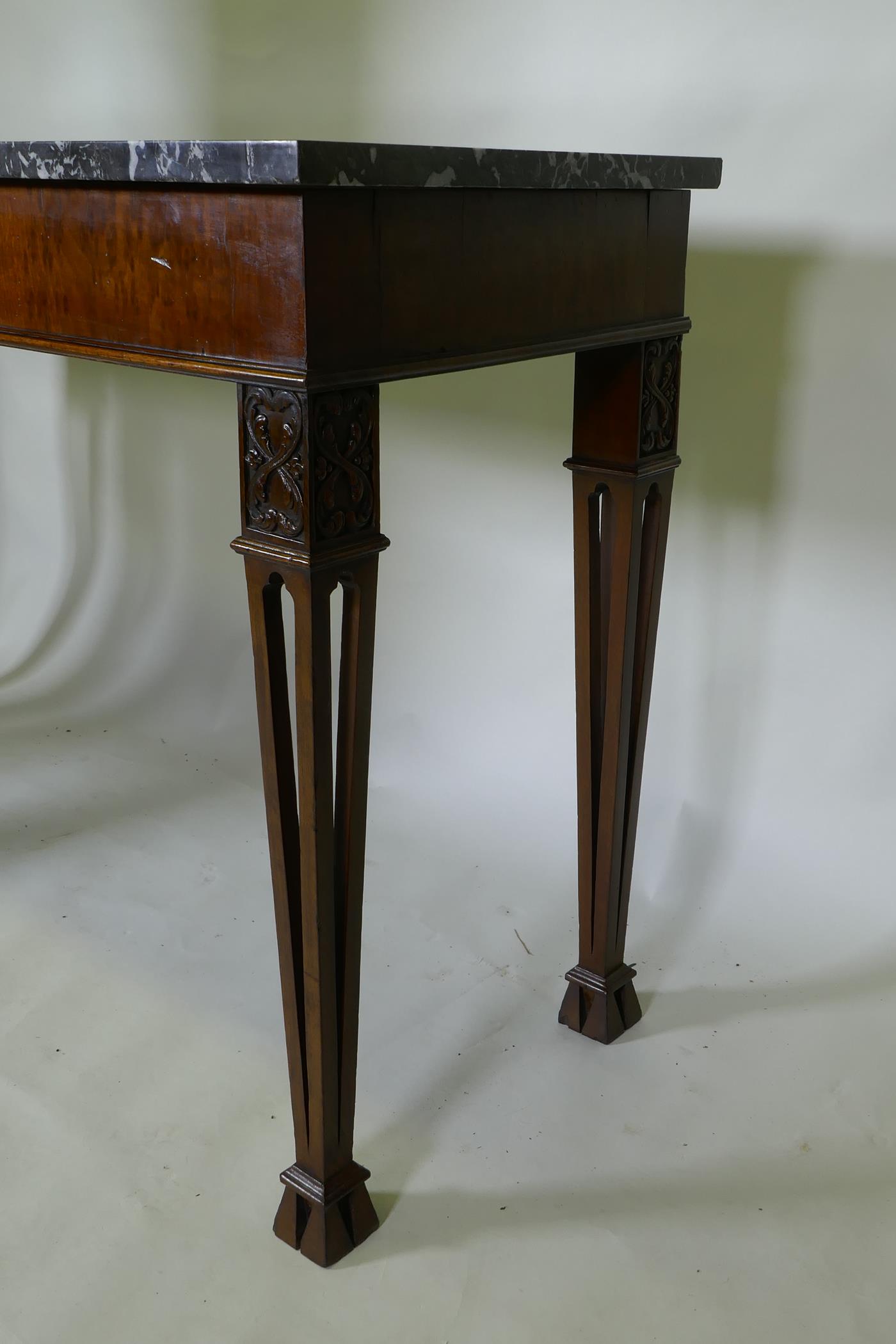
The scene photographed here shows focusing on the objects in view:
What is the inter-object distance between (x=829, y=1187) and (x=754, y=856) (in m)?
0.62

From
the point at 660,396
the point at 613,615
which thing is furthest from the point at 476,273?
the point at 613,615

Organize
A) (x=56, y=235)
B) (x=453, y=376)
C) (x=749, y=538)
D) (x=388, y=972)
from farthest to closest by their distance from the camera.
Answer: (x=453, y=376)
(x=749, y=538)
(x=388, y=972)
(x=56, y=235)

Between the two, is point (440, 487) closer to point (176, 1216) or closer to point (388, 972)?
point (388, 972)

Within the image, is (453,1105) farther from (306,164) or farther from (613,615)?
(306,164)

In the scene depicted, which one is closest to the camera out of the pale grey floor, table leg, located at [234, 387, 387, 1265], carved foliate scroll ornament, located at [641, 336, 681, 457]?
table leg, located at [234, 387, 387, 1265]

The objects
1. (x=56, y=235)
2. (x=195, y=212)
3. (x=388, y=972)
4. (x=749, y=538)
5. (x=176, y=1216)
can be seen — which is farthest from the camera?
(x=749, y=538)

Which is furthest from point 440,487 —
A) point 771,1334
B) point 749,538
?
point 771,1334

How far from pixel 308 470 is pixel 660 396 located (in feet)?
1.84

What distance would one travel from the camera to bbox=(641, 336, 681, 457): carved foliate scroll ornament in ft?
4.52

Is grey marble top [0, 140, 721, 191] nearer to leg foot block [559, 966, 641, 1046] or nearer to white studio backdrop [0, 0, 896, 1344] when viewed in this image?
white studio backdrop [0, 0, 896, 1344]

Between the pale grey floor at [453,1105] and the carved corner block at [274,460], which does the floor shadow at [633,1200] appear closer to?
the pale grey floor at [453,1105]

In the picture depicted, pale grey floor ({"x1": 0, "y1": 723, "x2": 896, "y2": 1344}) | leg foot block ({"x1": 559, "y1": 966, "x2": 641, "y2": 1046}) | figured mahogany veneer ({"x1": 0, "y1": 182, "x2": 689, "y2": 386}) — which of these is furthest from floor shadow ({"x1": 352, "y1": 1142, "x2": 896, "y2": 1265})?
figured mahogany veneer ({"x1": 0, "y1": 182, "x2": 689, "y2": 386})

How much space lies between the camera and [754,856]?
1881mm

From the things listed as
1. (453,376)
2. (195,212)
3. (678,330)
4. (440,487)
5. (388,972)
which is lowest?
(388,972)
